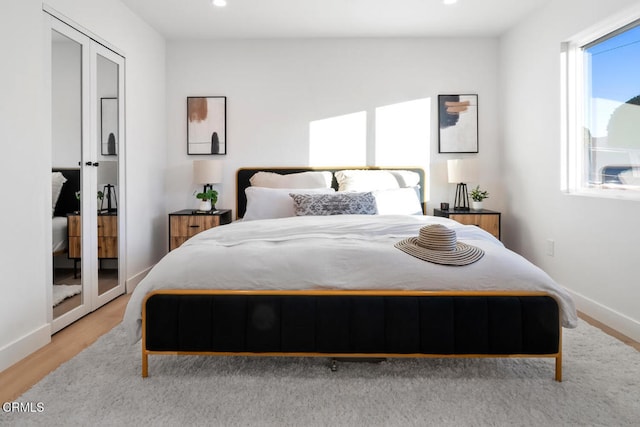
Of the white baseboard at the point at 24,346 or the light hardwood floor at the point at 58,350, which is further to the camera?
the white baseboard at the point at 24,346

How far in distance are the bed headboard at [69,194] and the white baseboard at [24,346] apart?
73cm

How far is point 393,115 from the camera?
15.0ft

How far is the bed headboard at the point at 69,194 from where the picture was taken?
281cm

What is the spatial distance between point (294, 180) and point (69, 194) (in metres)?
1.95

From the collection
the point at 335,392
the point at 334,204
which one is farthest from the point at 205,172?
the point at 335,392

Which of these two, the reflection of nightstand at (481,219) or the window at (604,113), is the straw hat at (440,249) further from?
the reflection of nightstand at (481,219)

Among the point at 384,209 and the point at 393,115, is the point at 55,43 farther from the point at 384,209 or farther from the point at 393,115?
the point at 393,115

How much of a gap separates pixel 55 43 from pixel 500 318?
3077 millimetres

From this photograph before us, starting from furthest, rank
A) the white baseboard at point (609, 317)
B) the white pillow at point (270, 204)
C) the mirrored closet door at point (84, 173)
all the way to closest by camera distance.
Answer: the white pillow at point (270, 204) < the mirrored closet door at point (84, 173) < the white baseboard at point (609, 317)

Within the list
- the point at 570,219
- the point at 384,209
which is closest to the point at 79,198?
the point at 384,209

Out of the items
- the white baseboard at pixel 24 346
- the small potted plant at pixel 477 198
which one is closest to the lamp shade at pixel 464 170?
the small potted plant at pixel 477 198

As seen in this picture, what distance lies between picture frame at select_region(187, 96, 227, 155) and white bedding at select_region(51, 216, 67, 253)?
76.6 inches

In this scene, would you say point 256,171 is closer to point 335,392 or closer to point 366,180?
point 366,180

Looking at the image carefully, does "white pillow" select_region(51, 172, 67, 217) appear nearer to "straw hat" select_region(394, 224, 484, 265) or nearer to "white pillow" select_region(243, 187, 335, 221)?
"white pillow" select_region(243, 187, 335, 221)
